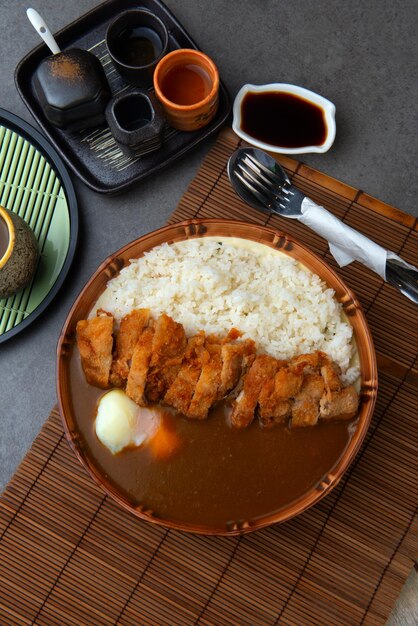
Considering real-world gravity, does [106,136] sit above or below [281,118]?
above

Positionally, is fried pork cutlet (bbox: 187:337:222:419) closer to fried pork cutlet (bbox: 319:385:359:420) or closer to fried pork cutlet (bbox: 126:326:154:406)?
fried pork cutlet (bbox: 126:326:154:406)

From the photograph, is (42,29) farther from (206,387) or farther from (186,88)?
(206,387)

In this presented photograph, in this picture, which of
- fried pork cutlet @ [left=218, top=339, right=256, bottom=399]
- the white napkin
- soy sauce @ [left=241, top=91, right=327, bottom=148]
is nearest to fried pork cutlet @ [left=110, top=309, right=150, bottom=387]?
fried pork cutlet @ [left=218, top=339, right=256, bottom=399]

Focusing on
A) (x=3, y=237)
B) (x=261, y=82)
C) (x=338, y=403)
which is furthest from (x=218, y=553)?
(x=261, y=82)

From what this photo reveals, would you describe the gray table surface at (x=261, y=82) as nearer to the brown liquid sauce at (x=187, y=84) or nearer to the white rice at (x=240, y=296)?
the brown liquid sauce at (x=187, y=84)

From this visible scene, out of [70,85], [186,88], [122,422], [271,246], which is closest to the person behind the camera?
[122,422]

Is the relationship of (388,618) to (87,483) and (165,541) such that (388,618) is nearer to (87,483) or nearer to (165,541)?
(165,541)
